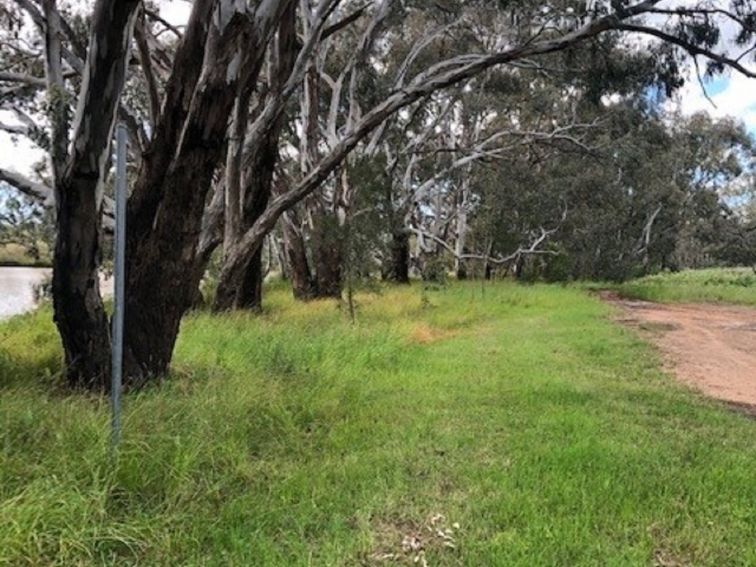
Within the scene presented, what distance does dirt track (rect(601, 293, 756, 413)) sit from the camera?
8.23 meters

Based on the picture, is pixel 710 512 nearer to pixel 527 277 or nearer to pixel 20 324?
pixel 20 324

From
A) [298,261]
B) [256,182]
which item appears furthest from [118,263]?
[298,261]

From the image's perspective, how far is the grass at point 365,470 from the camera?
3363mm

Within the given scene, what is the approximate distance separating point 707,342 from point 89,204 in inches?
390

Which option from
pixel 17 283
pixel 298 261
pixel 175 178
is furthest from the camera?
pixel 17 283

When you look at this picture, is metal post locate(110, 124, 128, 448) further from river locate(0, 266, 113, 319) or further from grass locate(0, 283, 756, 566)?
river locate(0, 266, 113, 319)

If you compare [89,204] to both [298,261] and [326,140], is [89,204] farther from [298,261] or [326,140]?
[326,140]

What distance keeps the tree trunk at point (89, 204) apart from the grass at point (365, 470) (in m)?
0.40

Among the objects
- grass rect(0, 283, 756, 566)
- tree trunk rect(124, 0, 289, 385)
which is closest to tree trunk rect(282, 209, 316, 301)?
grass rect(0, 283, 756, 566)

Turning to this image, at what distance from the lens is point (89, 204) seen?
5.71 m

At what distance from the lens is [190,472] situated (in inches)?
160

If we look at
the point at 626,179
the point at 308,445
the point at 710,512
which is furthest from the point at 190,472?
the point at 626,179

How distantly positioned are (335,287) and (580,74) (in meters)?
7.04

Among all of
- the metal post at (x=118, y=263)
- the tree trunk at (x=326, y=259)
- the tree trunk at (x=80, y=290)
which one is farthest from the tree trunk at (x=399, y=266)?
the metal post at (x=118, y=263)
